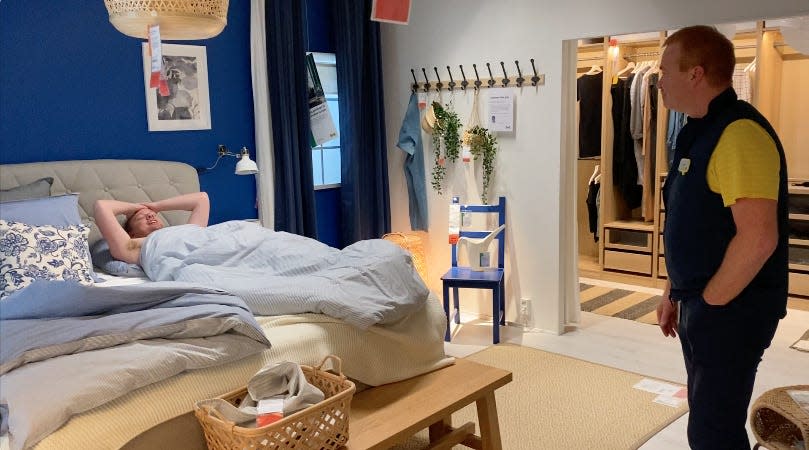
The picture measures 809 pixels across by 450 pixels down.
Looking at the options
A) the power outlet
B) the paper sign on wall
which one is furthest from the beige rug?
the paper sign on wall

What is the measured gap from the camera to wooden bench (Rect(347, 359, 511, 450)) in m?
2.16

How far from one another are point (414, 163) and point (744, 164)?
3136 millimetres

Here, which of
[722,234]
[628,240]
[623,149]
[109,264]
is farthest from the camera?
[628,240]

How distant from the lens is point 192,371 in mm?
Answer: 2059

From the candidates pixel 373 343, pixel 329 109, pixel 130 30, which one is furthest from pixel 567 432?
pixel 329 109

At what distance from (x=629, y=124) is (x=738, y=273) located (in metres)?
3.84

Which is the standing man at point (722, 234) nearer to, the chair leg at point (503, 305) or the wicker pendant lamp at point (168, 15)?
the wicker pendant lamp at point (168, 15)

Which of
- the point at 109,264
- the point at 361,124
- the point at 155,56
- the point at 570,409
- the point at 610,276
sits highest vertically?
the point at 155,56

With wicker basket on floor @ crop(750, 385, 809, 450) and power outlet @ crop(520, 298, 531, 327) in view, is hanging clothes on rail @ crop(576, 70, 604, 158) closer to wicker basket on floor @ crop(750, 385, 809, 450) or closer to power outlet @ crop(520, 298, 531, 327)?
power outlet @ crop(520, 298, 531, 327)

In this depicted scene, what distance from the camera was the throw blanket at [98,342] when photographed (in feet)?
5.65

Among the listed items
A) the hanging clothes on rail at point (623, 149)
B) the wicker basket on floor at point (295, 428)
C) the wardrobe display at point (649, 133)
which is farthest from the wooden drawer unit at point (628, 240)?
the wicker basket on floor at point (295, 428)

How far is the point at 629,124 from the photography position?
552 cm

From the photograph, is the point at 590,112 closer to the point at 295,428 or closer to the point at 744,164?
the point at 744,164

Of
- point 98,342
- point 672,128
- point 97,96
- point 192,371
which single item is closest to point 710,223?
point 192,371
